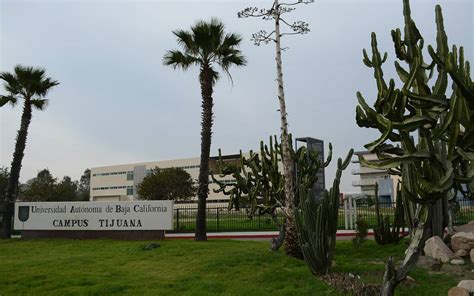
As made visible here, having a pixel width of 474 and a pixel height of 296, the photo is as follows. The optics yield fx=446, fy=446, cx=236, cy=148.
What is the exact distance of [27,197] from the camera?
5856cm

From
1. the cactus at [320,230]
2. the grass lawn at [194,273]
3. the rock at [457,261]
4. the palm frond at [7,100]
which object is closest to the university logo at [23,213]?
the palm frond at [7,100]

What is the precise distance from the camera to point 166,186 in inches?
2486

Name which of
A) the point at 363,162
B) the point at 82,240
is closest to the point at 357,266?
the point at 363,162

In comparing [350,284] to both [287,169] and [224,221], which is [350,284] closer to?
[287,169]

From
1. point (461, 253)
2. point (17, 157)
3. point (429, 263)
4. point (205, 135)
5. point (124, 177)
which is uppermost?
point (124, 177)

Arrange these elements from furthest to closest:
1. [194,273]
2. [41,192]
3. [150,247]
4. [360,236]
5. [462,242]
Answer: [41,192] < [150,247] < [360,236] < [462,242] < [194,273]

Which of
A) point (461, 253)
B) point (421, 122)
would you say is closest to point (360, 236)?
point (461, 253)

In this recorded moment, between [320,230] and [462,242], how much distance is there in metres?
4.57

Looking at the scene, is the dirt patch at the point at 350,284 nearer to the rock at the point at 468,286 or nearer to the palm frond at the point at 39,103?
the rock at the point at 468,286

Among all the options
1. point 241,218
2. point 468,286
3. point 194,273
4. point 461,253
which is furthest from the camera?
point 241,218

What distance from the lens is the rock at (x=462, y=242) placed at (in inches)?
429

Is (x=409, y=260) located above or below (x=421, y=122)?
below

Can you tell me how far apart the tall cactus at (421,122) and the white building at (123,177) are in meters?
86.0

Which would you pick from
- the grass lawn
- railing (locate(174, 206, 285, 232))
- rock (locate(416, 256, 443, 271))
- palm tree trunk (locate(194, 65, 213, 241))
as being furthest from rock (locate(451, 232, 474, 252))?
railing (locate(174, 206, 285, 232))
